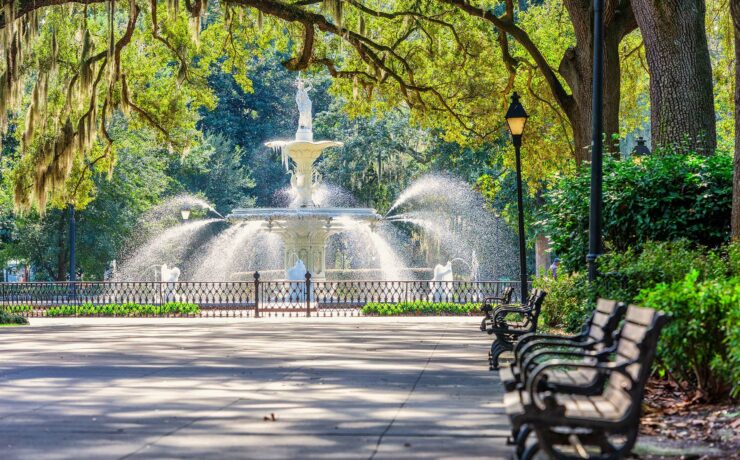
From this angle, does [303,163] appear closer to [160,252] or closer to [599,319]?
[160,252]

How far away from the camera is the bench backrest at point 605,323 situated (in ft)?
24.5

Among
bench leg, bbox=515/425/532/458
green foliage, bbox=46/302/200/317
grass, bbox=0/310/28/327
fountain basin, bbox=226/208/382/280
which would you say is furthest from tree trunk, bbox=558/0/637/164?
bench leg, bbox=515/425/532/458

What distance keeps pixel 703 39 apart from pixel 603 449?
12.8 meters

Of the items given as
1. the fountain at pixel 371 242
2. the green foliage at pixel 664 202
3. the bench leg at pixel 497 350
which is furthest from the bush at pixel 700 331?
the fountain at pixel 371 242

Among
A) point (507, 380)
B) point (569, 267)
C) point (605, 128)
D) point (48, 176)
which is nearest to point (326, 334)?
point (569, 267)

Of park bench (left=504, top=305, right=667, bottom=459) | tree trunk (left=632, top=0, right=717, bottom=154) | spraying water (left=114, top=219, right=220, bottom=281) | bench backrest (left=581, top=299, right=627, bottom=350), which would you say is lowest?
park bench (left=504, top=305, right=667, bottom=459)

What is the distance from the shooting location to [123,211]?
4841cm

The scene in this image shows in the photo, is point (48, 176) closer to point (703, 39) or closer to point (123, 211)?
point (703, 39)

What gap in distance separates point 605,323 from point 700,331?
1.40 metres

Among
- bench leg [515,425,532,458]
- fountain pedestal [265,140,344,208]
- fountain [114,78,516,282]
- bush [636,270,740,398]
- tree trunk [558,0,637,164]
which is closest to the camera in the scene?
bench leg [515,425,532,458]

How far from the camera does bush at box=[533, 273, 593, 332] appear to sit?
13.8 m

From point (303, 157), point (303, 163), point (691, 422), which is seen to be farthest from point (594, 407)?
point (303, 163)

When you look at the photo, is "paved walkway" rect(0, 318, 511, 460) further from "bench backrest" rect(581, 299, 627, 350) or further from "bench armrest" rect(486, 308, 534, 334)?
"bench backrest" rect(581, 299, 627, 350)

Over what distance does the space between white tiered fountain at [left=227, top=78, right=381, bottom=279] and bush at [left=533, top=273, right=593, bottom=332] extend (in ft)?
42.2
